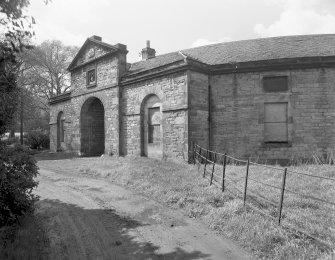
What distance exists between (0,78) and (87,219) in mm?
3517

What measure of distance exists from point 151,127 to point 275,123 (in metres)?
6.52

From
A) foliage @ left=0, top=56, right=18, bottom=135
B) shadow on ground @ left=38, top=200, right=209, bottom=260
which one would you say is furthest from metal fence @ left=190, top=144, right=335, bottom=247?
foliage @ left=0, top=56, right=18, bottom=135

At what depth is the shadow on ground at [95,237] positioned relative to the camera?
455 cm

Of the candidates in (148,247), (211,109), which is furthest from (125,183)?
(211,109)

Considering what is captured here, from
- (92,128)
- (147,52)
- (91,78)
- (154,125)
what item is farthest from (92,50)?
(154,125)

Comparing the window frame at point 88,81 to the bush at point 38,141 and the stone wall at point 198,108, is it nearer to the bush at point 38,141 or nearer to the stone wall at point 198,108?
the stone wall at point 198,108

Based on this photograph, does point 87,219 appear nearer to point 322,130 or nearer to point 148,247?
point 148,247

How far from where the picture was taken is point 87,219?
6.23 m

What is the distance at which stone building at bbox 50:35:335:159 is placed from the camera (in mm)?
12945

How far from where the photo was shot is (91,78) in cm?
1908

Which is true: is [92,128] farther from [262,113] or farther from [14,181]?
[14,181]

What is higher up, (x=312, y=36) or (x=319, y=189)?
(x=312, y=36)

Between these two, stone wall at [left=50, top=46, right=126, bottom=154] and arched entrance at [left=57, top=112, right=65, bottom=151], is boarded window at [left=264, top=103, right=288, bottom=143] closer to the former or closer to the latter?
stone wall at [left=50, top=46, right=126, bottom=154]

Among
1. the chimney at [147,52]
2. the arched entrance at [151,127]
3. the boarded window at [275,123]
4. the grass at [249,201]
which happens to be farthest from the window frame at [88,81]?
the boarded window at [275,123]
